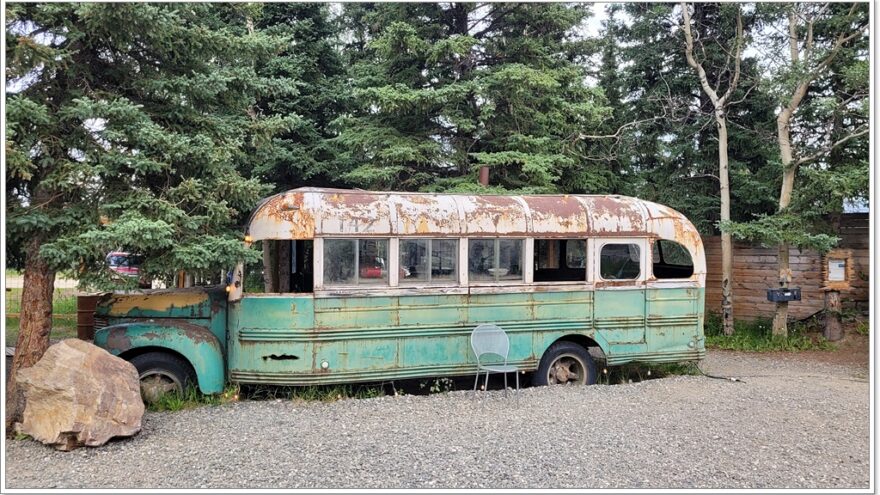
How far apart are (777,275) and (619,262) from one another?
5838 millimetres

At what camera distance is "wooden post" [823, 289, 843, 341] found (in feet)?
36.0

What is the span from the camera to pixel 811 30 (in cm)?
1091

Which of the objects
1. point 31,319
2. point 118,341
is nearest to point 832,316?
point 118,341

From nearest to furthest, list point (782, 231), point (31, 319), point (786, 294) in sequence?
1. point (31, 319)
2. point (782, 231)
3. point (786, 294)

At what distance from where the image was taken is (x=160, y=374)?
22.1 ft

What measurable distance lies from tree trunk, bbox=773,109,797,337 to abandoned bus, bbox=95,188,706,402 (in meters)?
3.78

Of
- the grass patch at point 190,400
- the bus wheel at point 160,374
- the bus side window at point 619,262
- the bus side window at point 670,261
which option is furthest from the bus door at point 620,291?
the bus wheel at point 160,374

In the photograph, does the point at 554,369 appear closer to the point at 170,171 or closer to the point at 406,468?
the point at 406,468

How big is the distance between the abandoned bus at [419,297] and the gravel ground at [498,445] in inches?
20.7

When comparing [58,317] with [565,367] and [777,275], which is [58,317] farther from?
[777,275]

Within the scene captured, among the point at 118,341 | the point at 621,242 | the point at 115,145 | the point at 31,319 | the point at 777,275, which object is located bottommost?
the point at 118,341

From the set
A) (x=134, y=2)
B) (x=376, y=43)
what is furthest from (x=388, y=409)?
(x=376, y=43)

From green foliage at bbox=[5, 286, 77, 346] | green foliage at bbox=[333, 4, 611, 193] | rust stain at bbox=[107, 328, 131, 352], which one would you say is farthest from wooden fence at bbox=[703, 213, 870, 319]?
green foliage at bbox=[5, 286, 77, 346]

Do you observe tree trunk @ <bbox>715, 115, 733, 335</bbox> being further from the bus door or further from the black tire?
the black tire
